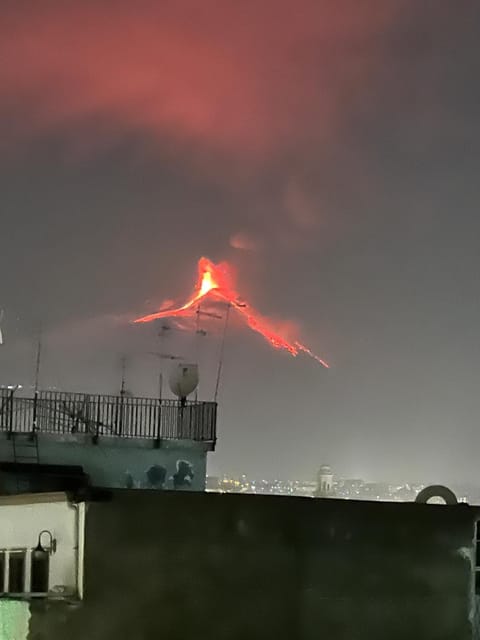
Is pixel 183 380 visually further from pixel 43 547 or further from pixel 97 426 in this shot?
pixel 43 547

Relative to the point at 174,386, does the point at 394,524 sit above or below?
→ below

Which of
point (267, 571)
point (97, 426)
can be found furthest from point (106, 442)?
point (267, 571)

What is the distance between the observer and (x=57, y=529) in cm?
1609

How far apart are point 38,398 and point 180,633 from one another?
976 cm

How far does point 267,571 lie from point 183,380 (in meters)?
10.1

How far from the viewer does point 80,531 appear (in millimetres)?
15875

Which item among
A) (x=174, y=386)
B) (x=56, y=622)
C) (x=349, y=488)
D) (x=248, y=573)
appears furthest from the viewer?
(x=349, y=488)

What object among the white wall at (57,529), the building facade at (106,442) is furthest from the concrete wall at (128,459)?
the white wall at (57,529)

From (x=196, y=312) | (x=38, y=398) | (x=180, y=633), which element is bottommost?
(x=180, y=633)

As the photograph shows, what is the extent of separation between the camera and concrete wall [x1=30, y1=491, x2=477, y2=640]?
16125 mm

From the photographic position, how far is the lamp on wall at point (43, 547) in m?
16.1

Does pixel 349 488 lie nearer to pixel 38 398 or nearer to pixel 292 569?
pixel 38 398

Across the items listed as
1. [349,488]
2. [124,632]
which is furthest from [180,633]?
[349,488]

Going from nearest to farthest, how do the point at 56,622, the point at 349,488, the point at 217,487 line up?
the point at 56,622 → the point at 217,487 → the point at 349,488
